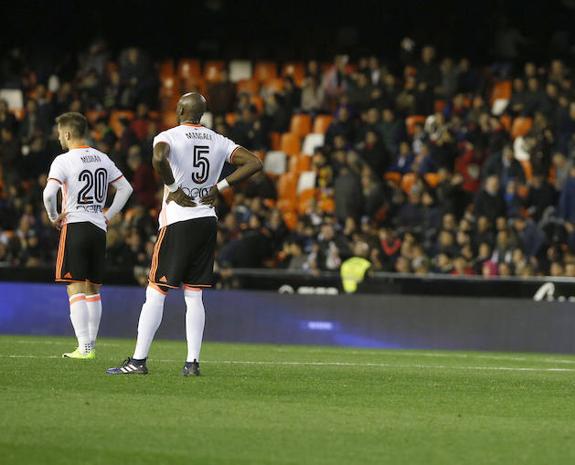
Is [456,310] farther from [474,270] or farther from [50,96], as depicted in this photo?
[50,96]

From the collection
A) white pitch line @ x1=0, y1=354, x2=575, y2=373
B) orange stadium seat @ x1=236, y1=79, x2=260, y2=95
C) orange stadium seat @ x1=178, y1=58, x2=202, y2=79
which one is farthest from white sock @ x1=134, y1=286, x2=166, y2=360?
orange stadium seat @ x1=178, y1=58, x2=202, y2=79

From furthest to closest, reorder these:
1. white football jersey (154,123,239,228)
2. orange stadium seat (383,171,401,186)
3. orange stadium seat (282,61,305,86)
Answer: orange stadium seat (282,61,305,86)
orange stadium seat (383,171,401,186)
white football jersey (154,123,239,228)

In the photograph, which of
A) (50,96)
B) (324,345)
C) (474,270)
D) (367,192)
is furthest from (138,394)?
(50,96)

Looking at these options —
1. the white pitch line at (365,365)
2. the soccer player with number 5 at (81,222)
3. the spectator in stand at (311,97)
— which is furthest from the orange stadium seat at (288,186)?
the soccer player with number 5 at (81,222)

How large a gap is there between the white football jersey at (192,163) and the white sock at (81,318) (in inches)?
81.1

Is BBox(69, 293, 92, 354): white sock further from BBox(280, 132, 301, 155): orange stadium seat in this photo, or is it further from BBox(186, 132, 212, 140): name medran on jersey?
BBox(280, 132, 301, 155): orange stadium seat

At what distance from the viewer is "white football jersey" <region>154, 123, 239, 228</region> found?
10.8 m

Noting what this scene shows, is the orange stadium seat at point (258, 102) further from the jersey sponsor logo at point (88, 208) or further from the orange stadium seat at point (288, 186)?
the jersey sponsor logo at point (88, 208)

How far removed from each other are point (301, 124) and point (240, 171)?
17.4 metres

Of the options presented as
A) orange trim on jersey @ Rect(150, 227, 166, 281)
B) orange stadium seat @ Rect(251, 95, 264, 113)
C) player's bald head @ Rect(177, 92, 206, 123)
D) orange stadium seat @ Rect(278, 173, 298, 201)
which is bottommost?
orange trim on jersey @ Rect(150, 227, 166, 281)

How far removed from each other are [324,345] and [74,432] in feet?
41.2

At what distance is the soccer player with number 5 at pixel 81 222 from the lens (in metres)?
12.7

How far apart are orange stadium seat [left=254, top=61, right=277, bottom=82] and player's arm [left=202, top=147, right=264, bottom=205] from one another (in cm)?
2002

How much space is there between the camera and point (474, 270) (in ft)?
71.0
